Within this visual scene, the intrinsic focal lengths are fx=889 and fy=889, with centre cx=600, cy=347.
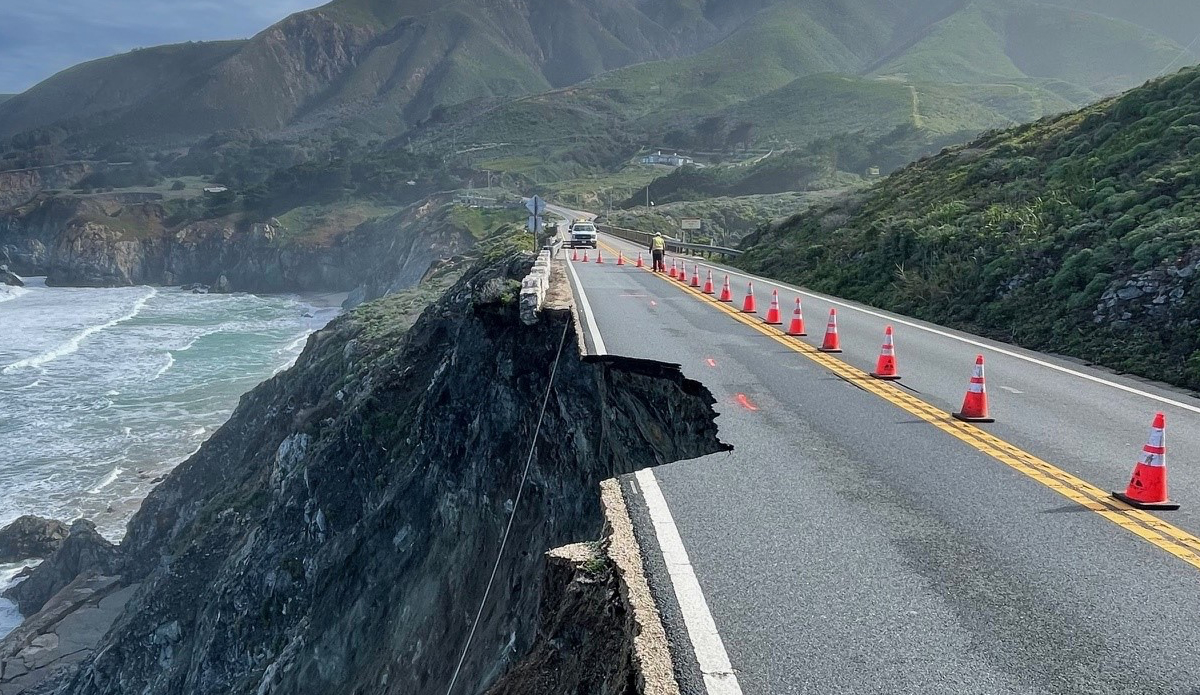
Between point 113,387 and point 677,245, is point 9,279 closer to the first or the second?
point 113,387

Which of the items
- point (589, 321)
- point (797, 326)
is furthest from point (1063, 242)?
point (589, 321)

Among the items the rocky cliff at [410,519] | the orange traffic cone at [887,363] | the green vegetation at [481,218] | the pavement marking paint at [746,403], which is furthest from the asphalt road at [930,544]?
→ the green vegetation at [481,218]

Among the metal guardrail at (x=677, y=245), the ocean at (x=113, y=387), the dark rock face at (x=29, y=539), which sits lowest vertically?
the dark rock face at (x=29, y=539)

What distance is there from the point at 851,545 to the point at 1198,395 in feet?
23.2

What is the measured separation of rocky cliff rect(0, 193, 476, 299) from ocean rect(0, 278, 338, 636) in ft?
45.7

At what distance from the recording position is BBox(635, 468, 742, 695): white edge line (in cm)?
415

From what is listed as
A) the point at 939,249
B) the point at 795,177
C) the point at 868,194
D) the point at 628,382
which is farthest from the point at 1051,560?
the point at 795,177

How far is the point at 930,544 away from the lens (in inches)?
229

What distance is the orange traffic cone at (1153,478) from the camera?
6.48 meters

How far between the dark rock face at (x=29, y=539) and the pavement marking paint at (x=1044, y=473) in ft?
102

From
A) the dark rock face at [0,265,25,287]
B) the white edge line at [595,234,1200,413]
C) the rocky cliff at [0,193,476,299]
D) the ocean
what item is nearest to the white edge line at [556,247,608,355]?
the white edge line at [595,234,1200,413]

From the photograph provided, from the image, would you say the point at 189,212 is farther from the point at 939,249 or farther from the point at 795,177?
the point at 939,249

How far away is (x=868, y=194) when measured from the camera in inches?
1277

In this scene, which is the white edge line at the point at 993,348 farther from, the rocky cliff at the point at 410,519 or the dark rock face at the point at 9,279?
the dark rock face at the point at 9,279
